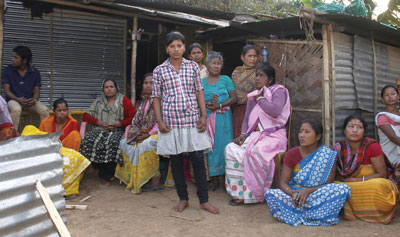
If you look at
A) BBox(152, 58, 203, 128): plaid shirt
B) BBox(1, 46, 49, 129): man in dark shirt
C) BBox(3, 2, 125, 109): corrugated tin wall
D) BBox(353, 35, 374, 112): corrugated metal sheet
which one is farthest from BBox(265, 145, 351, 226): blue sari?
BBox(3, 2, 125, 109): corrugated tin wall

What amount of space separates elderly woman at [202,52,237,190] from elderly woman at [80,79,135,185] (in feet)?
4.02

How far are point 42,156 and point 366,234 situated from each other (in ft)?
8.99

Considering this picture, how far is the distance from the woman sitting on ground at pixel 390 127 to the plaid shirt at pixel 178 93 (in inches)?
87.6

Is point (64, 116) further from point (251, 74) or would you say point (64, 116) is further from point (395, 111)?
point (395, 111)

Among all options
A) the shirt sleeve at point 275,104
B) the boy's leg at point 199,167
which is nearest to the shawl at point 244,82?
the shirt sleeve at point 275,104

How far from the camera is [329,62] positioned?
4.74 meters

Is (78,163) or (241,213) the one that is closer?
(241,213)

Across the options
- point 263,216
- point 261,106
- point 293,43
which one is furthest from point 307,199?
point 293,43

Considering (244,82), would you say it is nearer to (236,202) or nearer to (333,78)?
(333,78)

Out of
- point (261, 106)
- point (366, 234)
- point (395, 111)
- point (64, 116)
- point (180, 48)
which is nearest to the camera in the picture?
point (366, 234)

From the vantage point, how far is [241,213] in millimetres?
4043

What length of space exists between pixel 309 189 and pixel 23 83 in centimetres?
438

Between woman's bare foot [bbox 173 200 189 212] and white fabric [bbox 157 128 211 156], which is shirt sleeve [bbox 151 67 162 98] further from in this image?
woman's bare foot [bbox 173 200 189 212]

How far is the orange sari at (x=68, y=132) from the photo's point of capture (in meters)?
5.04
